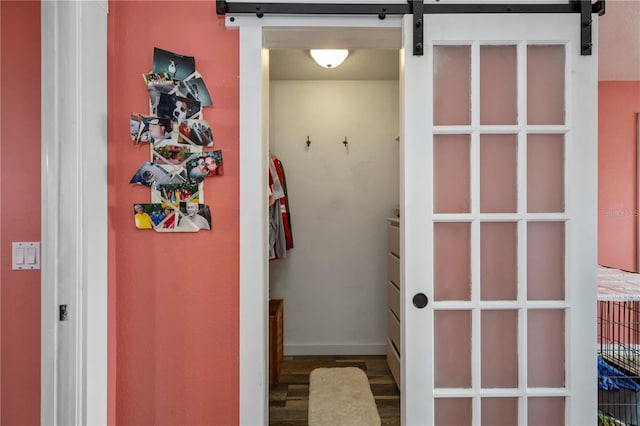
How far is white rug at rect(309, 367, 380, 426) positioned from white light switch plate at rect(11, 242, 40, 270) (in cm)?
172

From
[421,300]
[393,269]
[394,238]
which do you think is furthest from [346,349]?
[421,300]

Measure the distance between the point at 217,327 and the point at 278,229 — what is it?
1.46 meters

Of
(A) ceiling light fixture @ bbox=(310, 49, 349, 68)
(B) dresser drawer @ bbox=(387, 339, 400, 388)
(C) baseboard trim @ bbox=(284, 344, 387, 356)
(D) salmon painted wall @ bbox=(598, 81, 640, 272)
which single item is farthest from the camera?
(C) baseboard trim @ bbox=(284, 344, 387, 356)

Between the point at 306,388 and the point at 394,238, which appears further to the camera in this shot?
the point at 394,238

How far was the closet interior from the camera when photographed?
3.23 metres

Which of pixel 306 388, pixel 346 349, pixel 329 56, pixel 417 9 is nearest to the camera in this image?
pixel 417 9

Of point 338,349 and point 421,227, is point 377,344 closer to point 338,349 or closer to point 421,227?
point 338,349

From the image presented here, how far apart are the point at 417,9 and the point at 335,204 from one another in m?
1.95

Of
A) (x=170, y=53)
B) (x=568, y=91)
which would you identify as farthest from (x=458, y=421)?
(x=170, y=53)

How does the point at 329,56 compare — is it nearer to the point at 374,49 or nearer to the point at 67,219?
the point at 374,49

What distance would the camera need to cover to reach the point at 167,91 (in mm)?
1515

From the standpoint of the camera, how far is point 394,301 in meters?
2.79

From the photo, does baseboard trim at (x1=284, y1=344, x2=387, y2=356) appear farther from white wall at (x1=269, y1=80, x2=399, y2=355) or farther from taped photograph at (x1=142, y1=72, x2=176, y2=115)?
taped photograph at (x1=142, y1=72, x2=176, y2=115)

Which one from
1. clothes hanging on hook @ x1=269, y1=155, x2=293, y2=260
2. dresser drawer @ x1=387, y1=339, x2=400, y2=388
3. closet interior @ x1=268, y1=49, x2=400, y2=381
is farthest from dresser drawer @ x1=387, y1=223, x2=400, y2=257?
clothes hanging on hook @ x1=269, y1=155, x2=293, y2=260
